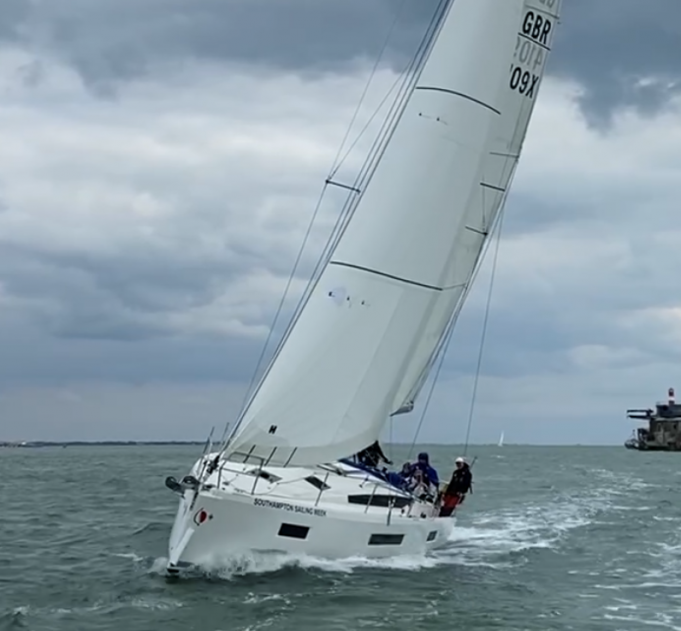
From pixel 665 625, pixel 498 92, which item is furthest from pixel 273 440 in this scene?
pixel 498 92

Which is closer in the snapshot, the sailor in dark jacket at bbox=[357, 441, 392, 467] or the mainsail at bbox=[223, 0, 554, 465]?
the mainsail at bbox=[223, 0, 554, 465]

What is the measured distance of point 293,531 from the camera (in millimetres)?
17797

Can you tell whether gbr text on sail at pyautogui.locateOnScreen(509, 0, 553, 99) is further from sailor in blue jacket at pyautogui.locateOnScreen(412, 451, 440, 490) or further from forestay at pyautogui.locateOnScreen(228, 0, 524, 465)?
sailor in blue jacket at pyautogui.locateOnScreen(412, 451, 440, 490)

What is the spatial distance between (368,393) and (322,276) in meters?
2.49

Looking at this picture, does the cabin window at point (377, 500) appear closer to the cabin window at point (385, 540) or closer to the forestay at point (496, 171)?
the cabin window at point (385, 540)

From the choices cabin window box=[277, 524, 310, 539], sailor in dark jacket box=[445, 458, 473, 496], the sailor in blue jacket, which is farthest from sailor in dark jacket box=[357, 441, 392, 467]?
cabin window box=[277, 524, 310, 539]

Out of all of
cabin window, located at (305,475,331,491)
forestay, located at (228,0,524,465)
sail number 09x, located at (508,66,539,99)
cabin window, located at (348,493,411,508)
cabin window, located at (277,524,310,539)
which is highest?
sail number 09x, located at (508,66,539,99)

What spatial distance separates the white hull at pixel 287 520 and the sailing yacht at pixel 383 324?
0.08 feet

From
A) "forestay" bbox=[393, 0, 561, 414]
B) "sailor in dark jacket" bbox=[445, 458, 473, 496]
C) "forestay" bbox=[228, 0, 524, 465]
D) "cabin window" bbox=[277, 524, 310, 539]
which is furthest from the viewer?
"sailor in dark jacket" bbox=[445, 458, 473, 496]

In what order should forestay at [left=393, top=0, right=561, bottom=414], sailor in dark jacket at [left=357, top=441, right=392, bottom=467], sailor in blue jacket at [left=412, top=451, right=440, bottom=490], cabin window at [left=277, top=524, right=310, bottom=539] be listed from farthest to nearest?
sailor in dark jacket at [left=357, top=441, right=392, bottom=467] < sailor in blue jacket at [left=412, top=451, right=440, bottom=490] < forestay at [left=393, top=0, right=561, bottom=414] < cabin window at [left=277, top=524, right=310, bottom=539]

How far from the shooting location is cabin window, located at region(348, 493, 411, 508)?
19.5 meters

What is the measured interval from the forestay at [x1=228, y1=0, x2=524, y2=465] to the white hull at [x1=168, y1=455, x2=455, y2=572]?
0.89 meters

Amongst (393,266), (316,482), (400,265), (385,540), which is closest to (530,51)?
(400,265)

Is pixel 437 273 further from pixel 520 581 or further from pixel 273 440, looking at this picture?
pixel 520 581
